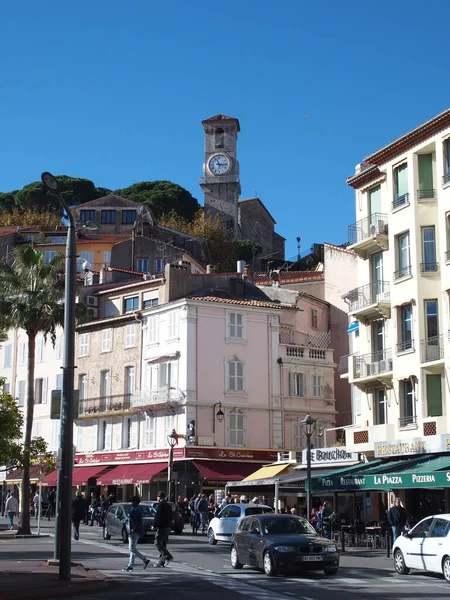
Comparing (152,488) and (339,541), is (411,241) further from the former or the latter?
(152,488)

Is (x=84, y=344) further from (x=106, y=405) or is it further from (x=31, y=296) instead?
(x=31, y=296)

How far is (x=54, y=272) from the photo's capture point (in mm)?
38375

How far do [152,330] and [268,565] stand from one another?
3443 centimetres

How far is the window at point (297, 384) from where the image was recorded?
5303cm

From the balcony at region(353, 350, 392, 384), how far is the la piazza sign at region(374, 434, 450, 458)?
9.02ft

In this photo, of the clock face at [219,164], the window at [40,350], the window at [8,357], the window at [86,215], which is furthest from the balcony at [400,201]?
the clock face at [219,164]

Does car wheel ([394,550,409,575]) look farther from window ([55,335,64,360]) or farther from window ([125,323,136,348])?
window ([55,335,64,360])

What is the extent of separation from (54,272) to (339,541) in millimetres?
16105

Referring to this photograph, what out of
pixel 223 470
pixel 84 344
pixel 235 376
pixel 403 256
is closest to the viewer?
pixel 403 256

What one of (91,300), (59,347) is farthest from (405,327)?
(59,347)

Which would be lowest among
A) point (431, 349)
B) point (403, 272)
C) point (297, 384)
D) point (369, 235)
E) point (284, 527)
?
point (284, 527)

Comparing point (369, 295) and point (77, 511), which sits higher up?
point (369, 295)

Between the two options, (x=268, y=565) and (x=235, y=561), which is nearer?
(x=268, y=565)

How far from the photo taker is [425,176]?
34.6 meters
